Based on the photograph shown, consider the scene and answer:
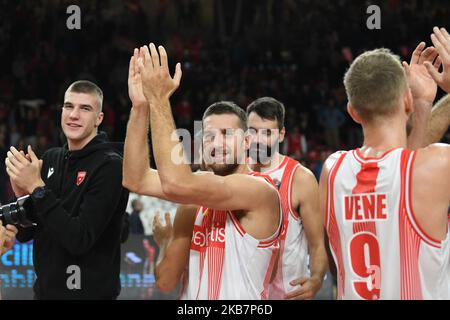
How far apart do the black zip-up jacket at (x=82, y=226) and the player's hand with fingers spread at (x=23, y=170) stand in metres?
0.12

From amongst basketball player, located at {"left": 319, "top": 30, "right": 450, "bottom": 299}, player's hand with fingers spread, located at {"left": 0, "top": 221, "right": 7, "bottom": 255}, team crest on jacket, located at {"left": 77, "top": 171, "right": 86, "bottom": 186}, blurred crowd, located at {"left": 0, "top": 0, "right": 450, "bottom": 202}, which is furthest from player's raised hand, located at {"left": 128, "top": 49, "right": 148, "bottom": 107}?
blurred crowd, located at {"left": 0, "top": 0, "right": 450, "bottom": 202}

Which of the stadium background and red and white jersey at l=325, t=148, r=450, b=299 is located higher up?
the stadium background

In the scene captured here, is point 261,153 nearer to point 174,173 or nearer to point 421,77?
point 421,77

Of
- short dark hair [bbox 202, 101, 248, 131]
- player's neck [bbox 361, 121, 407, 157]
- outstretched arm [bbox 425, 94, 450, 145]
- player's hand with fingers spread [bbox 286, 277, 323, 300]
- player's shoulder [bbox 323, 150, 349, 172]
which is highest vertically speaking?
short dark hair [bbox 202, 101, 248, 131]

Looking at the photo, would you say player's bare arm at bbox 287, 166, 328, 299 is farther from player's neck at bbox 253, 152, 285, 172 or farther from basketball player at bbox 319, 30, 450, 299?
basketball player at bbox 319, 30, 450, 299

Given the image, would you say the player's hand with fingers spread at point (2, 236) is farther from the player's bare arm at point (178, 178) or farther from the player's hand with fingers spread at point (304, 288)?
the player's hand with fingers spread at point (304, 288)

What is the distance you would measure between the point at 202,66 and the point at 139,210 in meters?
7.93

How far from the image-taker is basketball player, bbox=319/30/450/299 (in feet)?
9.00

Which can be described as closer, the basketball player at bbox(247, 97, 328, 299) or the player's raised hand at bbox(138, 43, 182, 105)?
the player's raised hand at bbox(138, 43, 182, 105)

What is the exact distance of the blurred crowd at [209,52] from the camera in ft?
47.5

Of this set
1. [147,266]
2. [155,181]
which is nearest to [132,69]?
[155,181]

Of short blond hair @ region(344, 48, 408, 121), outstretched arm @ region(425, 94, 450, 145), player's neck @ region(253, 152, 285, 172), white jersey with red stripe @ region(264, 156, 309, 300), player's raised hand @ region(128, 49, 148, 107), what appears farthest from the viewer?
player's neck @ region(253, 152, 285, 172)

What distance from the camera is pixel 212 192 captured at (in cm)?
317

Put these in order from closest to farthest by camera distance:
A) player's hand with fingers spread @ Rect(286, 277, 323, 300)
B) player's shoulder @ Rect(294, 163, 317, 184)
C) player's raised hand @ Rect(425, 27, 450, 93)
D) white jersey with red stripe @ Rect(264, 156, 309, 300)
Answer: player's raised hand @ Rect(425, 27, 450, 93)
player's hand with fingers spread @ Rect(286, 277, 323, 300)
white jersey with red stripe @ Rect(264, 156, 309, 300)
player's shoulder @ Rect(294, 163, 317, 184)
